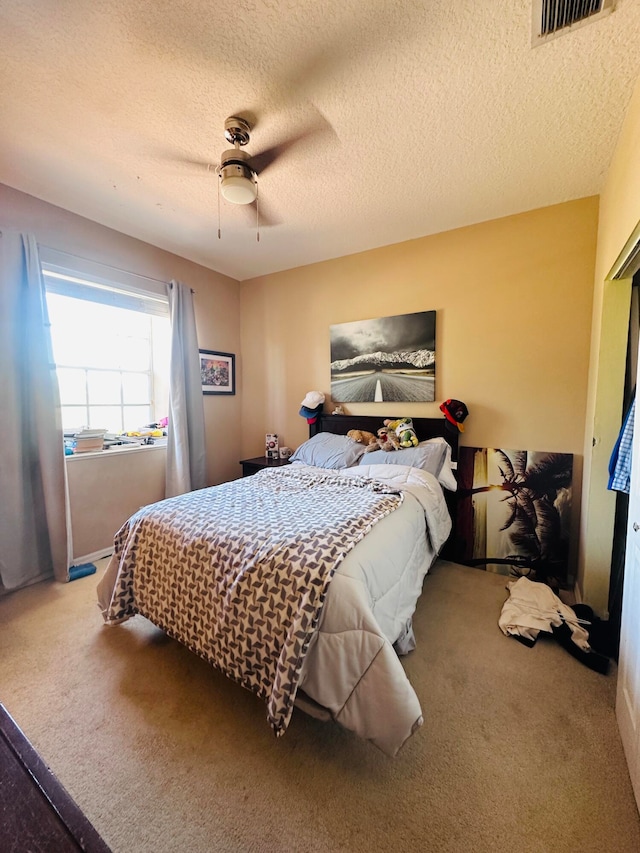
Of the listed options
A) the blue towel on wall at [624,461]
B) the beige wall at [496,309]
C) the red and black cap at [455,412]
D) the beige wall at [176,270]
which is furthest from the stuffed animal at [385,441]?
the beige wall at [176,270]

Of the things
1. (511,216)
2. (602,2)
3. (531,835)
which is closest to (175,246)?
(511,216)

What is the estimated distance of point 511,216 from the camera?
2449mm

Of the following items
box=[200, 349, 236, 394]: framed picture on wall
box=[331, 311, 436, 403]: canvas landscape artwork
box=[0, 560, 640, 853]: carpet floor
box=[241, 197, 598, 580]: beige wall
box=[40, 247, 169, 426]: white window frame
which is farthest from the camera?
box=[200, 349, 236, 394]: framed picture on wall

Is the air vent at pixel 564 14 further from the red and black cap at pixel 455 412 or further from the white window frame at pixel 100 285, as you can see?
the white window frame at pixel 100 285

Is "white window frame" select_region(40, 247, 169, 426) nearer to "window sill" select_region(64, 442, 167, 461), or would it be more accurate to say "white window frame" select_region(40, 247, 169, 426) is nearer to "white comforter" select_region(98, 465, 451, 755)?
"window sill" select_region(64, 442, 167, 461)

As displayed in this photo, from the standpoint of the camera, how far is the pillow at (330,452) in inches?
110

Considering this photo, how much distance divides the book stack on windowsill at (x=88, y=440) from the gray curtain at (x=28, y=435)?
0.23 m

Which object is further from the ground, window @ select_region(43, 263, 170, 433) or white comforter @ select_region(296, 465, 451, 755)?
window @ select_region(43, 263, 170, 433)

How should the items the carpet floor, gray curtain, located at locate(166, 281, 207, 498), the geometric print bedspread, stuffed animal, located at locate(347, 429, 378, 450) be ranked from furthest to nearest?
gray curtain, located at locate(166, 281, 207, 498)
stuffed animal, located at locate(347, 429, 378, 450)
the geometric print bedspread
the carpet floor

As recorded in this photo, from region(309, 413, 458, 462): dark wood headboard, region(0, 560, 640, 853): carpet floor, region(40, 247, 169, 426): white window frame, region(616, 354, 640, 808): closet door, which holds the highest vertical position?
region(40, 247, 169, 426): white window frame

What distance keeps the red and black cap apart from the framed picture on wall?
2.33 metres

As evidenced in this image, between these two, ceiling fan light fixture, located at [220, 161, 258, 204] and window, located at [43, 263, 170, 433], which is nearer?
ceiling fan light fixture, located at [220, 161, 258, 204]

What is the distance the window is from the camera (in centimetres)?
265

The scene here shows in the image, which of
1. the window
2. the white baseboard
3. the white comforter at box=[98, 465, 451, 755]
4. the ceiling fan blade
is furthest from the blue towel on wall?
the white baseboard
